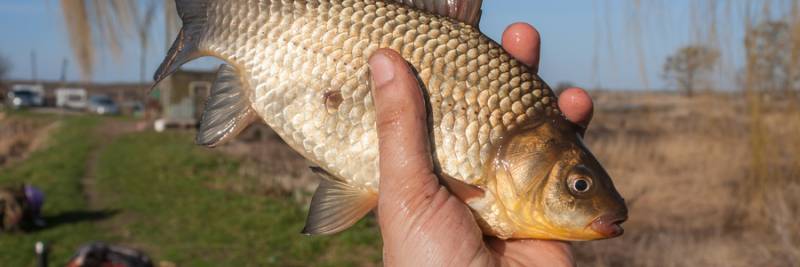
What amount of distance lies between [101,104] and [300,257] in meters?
47.0

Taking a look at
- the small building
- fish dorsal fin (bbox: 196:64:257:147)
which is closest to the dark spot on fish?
fish dorsal fin (bbox: 196:64:257:147)

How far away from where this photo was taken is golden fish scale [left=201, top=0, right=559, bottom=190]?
2.02 metres

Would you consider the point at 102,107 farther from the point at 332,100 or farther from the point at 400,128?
the point at 400,128

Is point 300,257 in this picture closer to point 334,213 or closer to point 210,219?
point 210,219

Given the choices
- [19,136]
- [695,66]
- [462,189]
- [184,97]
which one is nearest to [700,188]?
[695,66]

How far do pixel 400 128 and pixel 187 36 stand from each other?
746 millimetres

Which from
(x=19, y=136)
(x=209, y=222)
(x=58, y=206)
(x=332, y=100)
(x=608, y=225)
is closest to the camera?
(x=608, y=225)

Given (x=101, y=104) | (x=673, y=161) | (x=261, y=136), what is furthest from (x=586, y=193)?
(x=101, y=104)

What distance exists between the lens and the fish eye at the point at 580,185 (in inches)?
75.7

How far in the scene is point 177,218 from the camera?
10.7 meters

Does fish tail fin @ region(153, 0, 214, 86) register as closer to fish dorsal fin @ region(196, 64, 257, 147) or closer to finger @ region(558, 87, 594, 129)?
fish dorsal fin @ region(196, 64, 257, 147)

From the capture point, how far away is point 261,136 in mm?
20688

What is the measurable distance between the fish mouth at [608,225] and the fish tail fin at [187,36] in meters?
1.27

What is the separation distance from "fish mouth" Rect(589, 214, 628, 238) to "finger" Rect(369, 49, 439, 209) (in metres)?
0.46
